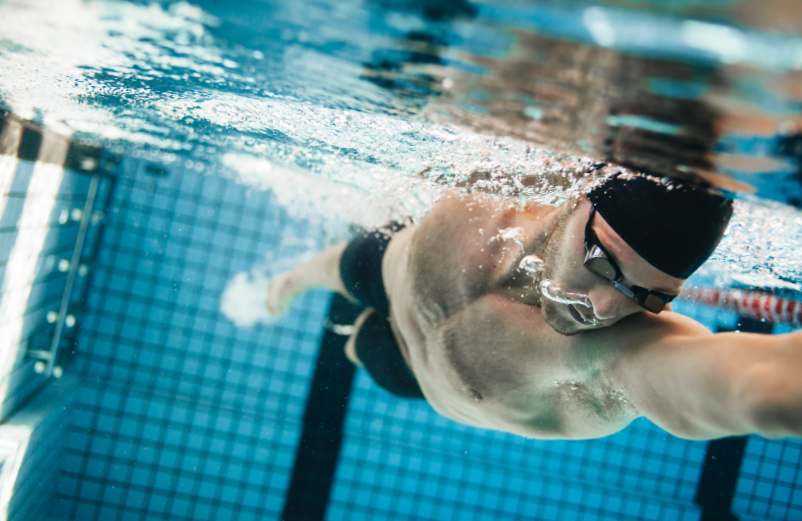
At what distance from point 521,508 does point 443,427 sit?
123 cm

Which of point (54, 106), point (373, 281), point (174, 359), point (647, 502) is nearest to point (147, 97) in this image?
point (54, 106)

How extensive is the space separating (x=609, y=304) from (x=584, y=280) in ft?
0.40

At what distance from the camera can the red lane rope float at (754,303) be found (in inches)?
190

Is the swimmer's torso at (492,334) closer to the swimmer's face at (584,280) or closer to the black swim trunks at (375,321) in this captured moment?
the swimmer's face at (584,280)

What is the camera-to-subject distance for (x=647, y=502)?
6.68 meters

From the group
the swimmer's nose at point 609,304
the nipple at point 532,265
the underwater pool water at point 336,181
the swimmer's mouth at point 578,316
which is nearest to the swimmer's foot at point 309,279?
the underwater pool water at point 336,181

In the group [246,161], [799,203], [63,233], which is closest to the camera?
[799,203]

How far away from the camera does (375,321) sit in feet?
13.4

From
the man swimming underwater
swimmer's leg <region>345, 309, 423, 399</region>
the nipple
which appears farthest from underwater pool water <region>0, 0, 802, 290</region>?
swimmer's leg <region>345, 309, 423, 399</region>

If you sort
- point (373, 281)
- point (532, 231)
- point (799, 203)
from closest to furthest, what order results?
point (799, 203)
point (532, 231)
point (373, 281)

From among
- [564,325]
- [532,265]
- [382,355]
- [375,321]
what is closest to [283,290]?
[375,321]

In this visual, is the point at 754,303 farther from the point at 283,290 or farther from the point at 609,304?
the point at 283,290

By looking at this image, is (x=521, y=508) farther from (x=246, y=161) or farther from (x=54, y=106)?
(x=54, y=106)

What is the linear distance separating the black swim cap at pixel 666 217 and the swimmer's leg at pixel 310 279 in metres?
2.45
